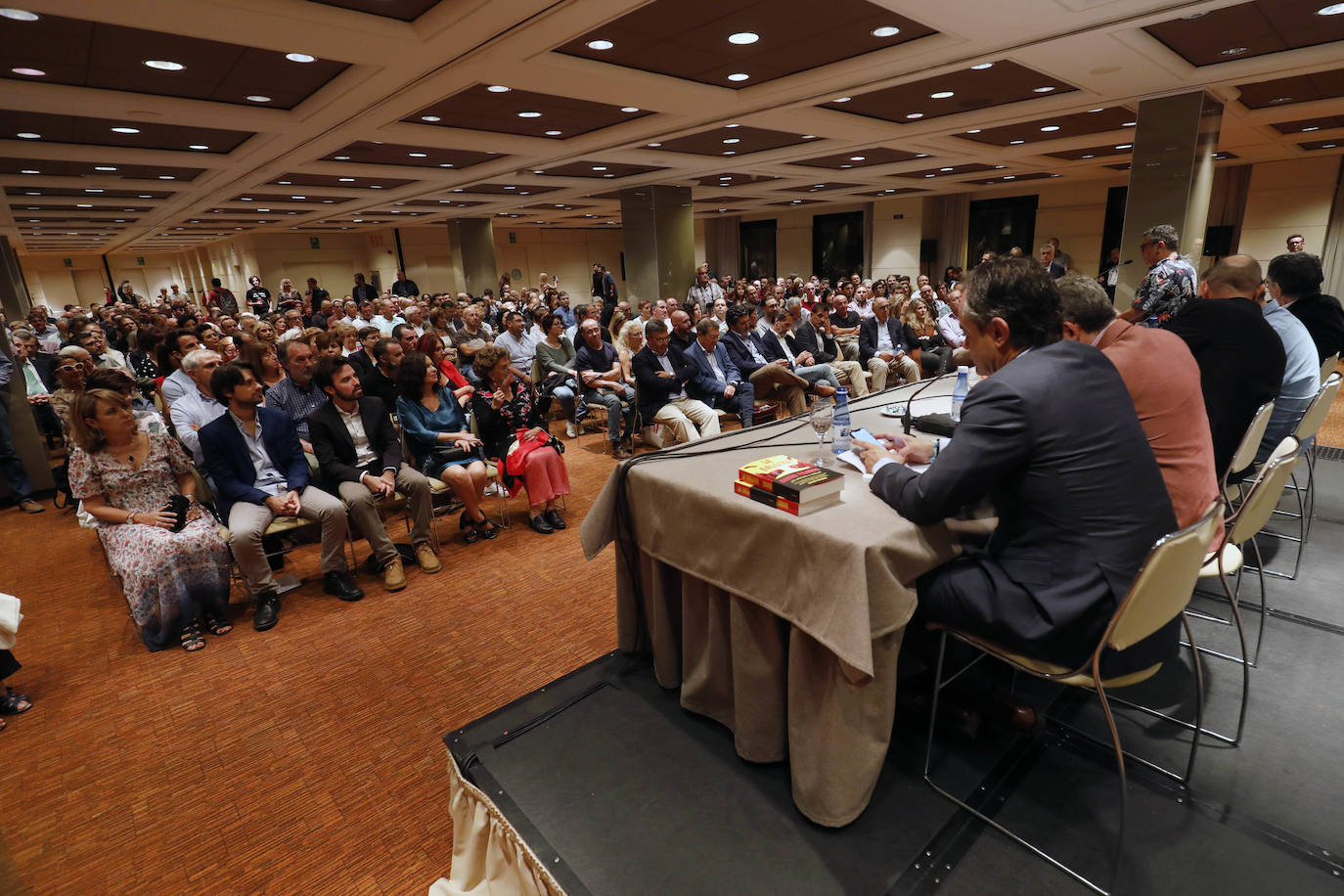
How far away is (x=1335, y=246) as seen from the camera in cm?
1160

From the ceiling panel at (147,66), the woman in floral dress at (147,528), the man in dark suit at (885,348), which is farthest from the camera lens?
the man in dark suit at (885,348)

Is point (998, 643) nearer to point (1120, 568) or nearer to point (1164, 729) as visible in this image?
point (1120, 568)

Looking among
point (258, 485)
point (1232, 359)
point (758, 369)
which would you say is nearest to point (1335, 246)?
point (758, 369)

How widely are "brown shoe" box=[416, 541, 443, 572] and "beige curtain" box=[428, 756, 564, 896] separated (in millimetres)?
2014

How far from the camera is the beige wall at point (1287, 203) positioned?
38.4 ft

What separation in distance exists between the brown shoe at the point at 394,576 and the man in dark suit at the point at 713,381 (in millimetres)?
2651

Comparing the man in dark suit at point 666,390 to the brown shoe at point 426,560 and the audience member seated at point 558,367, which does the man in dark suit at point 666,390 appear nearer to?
the audience member seated at point 558,367

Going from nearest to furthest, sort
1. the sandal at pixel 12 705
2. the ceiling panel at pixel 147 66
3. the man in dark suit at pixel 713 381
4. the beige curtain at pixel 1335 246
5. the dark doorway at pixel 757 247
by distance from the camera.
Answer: the sandal at pixel 12 705 < the ceiling panel at pixel 147 66 < the man in dark suit at pixel 713 381 < the beige curtain at pixel 1335 246 < the dark doorway at pixel 757 247

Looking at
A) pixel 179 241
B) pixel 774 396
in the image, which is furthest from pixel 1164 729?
pixel 179 241

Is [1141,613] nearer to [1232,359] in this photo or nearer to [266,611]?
[1232,359]

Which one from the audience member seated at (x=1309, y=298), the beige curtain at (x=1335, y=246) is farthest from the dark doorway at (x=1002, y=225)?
the audience member seated at (x=1309, y=298)

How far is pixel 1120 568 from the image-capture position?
1562mm

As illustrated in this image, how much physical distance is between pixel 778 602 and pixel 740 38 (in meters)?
4.66

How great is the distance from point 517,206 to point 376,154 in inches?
278
